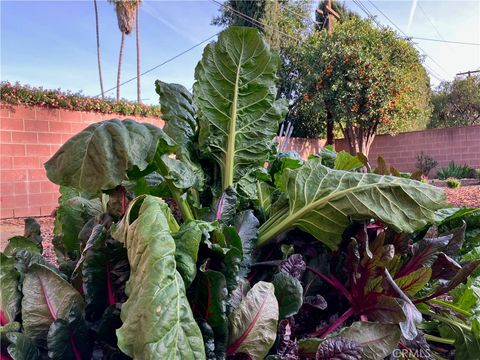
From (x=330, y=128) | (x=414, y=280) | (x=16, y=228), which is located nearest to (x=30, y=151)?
(x=16, y=228)

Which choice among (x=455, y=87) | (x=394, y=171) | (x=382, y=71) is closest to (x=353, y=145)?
(x=382, y=71)

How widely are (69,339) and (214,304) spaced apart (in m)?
0.28

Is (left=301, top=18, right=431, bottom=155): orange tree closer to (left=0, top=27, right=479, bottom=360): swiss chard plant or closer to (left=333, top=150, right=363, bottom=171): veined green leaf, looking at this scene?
(left=333, top=150, right=363, bottom=171): veined green leaf

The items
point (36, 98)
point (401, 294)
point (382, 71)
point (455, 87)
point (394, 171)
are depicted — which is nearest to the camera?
point (401, 294)

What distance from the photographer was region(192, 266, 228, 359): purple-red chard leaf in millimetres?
753

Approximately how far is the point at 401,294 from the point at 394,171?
493 mm

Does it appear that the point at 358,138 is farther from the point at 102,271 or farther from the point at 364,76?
the point at 102,271

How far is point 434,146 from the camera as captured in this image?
15.8 m

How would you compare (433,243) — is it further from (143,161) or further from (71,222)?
(71,222)

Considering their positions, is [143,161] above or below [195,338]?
above

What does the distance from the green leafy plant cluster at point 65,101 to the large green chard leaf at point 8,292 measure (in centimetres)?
723

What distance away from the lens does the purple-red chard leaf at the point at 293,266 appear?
92 centimetres

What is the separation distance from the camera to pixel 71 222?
1119mm

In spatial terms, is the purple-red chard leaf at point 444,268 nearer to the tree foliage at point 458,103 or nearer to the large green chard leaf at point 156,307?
the large green chard leaf at point 156,307
